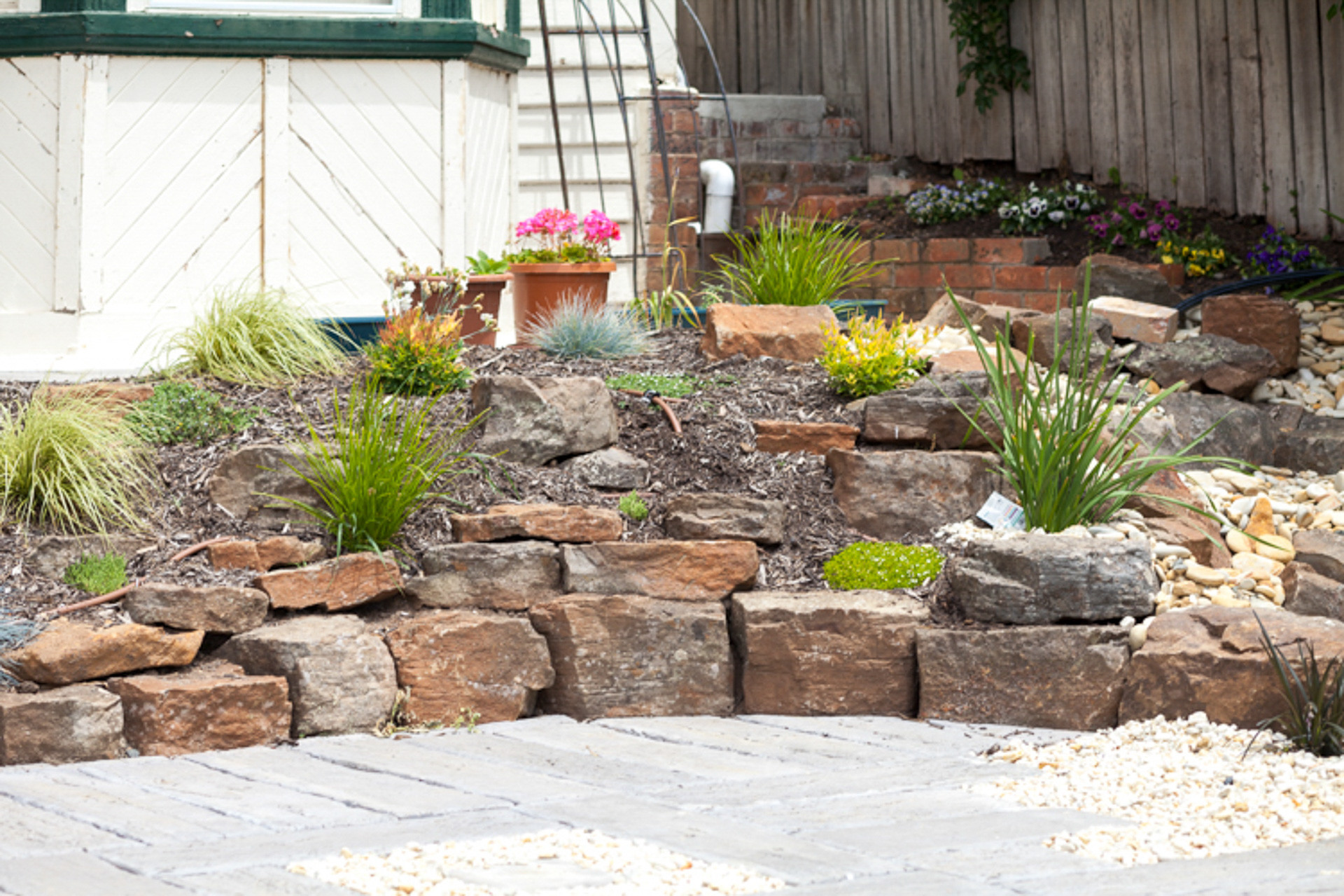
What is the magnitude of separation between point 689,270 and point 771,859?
17.5ft

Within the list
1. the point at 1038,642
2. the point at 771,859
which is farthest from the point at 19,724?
the point at 1038,642

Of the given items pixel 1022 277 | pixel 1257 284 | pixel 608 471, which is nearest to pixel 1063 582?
pixel 608 471

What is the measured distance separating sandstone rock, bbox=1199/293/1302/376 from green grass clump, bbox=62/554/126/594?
428 cm

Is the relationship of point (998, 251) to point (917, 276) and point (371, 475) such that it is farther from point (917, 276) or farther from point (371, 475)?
point (371, 475)

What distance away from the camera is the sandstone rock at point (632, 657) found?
402 centimetres

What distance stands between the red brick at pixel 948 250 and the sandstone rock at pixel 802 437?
11.0 ft

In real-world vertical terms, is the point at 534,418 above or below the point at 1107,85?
below

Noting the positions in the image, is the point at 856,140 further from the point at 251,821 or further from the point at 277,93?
the point at 251,821

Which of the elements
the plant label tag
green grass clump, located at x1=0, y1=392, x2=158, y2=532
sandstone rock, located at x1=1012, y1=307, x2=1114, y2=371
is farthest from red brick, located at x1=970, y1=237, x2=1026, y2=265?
green grass clump, located at x1=0, y1=392, x2=158, y2=532

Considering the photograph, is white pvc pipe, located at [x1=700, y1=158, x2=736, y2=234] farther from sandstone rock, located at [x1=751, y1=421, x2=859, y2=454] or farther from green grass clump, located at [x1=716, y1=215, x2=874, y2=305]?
sandstone rock, located at [x1=751, y1=421, x2=859, y2=454]

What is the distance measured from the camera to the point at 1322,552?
4211 millimetres

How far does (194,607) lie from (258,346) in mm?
1465

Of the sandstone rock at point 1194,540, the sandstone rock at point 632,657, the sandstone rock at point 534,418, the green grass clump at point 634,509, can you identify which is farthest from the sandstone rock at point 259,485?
the sandstone rock at point 1194,540

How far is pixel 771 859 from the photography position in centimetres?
272
